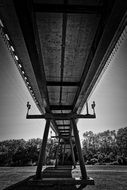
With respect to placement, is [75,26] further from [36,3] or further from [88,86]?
[88,86]

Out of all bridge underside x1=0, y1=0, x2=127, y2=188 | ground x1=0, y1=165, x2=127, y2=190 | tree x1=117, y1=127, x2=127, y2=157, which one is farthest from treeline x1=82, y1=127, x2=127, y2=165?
bridge underside x1=0, y1=0, x2=127, y2=188

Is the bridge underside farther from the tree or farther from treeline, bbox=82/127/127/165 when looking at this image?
the tree

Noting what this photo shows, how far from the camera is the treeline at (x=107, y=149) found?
148 ft

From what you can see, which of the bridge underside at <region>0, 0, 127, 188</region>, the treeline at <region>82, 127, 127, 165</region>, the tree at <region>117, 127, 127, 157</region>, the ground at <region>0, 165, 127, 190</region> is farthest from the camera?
the tree at <region>117, 127, 127, 157</region>

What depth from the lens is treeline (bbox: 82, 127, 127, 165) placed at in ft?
148

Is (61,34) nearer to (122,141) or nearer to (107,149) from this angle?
(107,149)

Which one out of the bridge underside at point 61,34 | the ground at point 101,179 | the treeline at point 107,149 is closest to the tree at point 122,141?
the treeline at point 107,149

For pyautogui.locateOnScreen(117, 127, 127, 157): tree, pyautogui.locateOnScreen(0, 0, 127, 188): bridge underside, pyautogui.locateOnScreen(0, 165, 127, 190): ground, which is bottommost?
pyautogui.locateOnScreen(0, 165, 127, 190): ground

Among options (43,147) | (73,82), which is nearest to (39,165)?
(43,147)

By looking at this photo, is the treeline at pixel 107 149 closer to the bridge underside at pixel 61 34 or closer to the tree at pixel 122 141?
the tree at pixel 122 141

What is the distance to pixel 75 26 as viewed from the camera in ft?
15.5

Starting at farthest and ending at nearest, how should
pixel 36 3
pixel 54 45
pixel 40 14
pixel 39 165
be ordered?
pixel 39 165 → pixel 54 45 → pixel 40 14 → pixel 36 3

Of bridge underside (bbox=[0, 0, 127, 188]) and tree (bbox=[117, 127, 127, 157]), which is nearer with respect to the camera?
bridge underside (bbox=[0, 0, 127, 188])

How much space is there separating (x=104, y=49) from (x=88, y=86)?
139 inches
